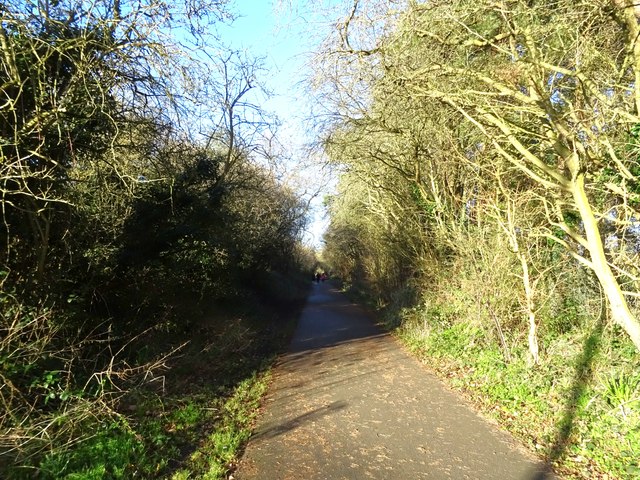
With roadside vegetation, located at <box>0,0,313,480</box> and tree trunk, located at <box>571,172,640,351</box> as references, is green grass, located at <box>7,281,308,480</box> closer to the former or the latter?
roadside vegetation, located at <box>0,0,313,480</box>

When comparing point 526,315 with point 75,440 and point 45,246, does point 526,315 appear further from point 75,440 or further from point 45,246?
point 45,246

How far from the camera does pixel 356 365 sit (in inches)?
387

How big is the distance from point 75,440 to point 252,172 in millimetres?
11160

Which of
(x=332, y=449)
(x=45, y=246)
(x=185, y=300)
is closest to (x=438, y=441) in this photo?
(x=332, y=449)

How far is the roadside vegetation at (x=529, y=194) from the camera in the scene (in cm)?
528

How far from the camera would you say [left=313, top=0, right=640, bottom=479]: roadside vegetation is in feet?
17.3

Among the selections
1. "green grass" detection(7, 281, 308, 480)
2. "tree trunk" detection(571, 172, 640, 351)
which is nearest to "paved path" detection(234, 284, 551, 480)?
"green grass" detection(7, 281, 308, 480)

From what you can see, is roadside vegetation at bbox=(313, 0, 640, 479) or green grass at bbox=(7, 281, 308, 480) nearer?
green grass at bbox=(7, 281, 308, 480)

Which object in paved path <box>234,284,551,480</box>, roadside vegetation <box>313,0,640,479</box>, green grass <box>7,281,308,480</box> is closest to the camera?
green grass <box>7,281,308,480</box>

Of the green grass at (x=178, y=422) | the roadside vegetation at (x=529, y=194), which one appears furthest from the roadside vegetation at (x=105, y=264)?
the roadside vegetation at (x=529, y=194)

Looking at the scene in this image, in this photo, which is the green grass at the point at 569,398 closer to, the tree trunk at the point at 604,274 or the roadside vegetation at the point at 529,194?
the roadside vegetation at the point at 529,194

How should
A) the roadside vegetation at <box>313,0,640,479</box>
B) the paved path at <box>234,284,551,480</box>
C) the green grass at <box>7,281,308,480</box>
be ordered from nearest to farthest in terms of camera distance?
1. the green grass at <box>7,281,308,480</box>
2. the paved path at <box>234,284,551,480</box>
3. the roadside vegetation at <box>313,0,640,479</box>

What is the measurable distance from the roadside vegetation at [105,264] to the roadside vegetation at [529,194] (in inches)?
144

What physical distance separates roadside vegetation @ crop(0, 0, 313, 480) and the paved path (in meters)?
0.54
